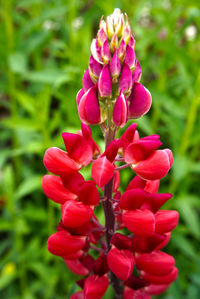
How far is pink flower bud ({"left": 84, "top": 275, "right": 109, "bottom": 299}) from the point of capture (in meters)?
1.03

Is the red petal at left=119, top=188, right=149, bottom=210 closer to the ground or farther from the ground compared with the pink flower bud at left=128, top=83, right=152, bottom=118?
closer to the ground

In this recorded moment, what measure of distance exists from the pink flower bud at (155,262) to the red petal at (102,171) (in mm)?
323

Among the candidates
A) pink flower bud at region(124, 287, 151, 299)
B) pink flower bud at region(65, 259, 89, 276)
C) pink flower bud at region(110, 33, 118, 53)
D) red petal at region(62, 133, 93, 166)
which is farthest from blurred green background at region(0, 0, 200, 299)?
pink flower bud at region(110, 33, 118, 53)

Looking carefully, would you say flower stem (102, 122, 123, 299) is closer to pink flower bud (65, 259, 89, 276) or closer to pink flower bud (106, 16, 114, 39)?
pink flower bud (65, 259, 89, 276)

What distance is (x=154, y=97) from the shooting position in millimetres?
2137

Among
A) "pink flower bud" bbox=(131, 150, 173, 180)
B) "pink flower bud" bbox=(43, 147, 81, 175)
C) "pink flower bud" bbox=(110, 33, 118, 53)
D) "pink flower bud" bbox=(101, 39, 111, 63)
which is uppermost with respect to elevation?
"pink flower bud" bbox=(110, 33, 118, 53)

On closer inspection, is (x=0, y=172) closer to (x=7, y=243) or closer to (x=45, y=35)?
(x=7, y=243)

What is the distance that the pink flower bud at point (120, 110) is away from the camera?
92cm

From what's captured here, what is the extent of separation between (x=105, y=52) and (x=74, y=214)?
0.45 m

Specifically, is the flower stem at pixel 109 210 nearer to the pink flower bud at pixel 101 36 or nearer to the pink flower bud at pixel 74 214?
the pink flower bud at pixel 74 214

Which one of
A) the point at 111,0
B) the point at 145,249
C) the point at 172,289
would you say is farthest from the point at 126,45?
the point at 111,0

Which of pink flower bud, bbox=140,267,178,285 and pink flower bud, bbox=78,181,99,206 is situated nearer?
pink flower bud, bbox=78,181,99,206

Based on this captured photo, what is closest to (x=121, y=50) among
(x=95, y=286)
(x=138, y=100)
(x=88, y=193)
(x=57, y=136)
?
(x=138, y=100)

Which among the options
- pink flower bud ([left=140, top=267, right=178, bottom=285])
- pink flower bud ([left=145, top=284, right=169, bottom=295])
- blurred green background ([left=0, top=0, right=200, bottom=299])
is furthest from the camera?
blurred green background ([left=0, top=0, right=200, bottom=299])
